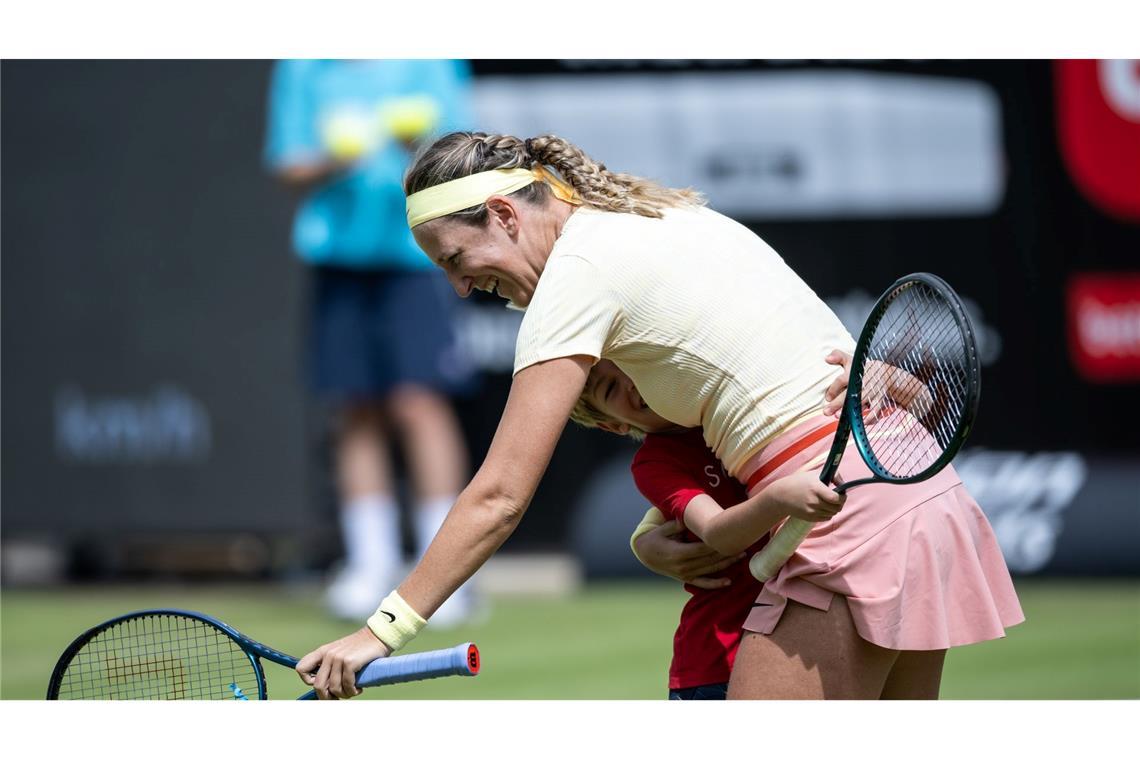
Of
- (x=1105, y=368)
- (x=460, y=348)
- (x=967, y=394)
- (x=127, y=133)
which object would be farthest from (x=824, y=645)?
(x=127, y=133)

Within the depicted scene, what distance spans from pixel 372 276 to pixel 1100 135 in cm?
336

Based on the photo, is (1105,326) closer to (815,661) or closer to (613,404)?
(613,404)

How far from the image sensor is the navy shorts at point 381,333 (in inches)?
240

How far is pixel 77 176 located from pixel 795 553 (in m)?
5.37

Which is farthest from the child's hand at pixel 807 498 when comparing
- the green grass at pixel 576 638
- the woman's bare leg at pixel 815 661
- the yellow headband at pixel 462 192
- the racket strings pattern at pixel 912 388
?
the green grass at pixel 576 638

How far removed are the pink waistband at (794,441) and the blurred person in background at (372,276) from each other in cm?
369

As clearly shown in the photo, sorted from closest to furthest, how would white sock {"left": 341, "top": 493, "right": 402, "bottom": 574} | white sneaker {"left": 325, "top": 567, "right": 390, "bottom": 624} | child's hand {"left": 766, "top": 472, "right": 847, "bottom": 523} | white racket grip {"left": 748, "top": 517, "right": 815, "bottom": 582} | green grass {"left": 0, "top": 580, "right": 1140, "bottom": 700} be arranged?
1. child's hand {"left": 766, "top": 472, "right": 847, "bottom": 523}
2. white racket grip {"left": 748, "top": 517, "right": 815, "bottom": 582}
3. green grass {"left": 0, "top": 580, "right": 1140, "bottom": 700}
4. white sneaker {"left": 325, "top": 567, "right": 390, "bottom": 624}
5. white sock {"left": 341, "top": 493, "right": 402, "bottom": 574}

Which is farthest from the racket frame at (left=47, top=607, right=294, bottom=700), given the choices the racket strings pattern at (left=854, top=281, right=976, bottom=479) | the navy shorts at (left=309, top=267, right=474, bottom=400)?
the navy shorts at (left=309, top=267, right=474, bottom=400)

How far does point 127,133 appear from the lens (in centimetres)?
683

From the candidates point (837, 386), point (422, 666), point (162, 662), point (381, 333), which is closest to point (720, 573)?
point (837, 386)

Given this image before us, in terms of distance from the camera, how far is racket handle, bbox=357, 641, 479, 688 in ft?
7.30

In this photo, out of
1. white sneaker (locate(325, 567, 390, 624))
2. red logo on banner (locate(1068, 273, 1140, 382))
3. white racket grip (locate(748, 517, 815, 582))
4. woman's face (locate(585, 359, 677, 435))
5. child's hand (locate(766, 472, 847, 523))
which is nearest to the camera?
child's hand (locate(766, 472, 847, 523))

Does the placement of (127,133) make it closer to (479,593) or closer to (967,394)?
(479,593)

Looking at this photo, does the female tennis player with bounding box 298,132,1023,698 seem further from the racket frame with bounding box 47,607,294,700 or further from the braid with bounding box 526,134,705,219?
the racket frame with bounding box 47,607,294,700
